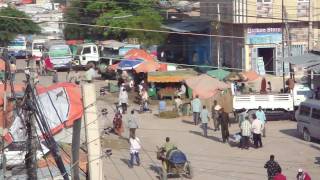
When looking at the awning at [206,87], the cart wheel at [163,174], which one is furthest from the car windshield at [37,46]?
the cart wheel at [163,174]

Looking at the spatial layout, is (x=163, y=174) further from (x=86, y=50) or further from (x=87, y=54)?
(x=86, y=50)

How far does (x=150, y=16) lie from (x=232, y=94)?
69.4 feet

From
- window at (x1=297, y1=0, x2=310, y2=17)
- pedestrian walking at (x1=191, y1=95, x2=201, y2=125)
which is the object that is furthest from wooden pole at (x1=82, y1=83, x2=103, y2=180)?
window at (x1=297, y1=0, x2=310, y2=17)

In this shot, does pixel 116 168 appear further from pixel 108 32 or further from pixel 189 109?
pixel 108 32

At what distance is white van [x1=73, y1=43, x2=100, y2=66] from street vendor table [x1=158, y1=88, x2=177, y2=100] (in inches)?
520

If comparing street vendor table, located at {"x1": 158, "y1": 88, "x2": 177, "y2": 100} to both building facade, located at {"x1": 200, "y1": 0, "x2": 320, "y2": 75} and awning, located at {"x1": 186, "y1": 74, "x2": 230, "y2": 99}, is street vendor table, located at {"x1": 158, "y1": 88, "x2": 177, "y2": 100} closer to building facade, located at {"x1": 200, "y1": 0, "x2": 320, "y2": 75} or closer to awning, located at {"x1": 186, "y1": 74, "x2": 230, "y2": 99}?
awning, located at {"x1": 186, "y1": 74, "x2": 230, "y2": 99}

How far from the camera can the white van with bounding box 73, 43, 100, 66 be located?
45.9 meters

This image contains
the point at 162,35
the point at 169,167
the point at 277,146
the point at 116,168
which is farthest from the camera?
the point at 162,35

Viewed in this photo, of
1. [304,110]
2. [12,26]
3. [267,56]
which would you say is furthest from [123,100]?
[12,26]

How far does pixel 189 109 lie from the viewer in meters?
29.5

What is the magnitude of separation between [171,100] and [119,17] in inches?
684

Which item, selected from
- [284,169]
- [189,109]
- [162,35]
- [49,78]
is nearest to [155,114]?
[189,109]

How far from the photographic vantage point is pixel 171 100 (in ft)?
107

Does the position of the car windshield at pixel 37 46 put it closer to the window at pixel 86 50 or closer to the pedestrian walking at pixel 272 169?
the window at pixel 86 50
